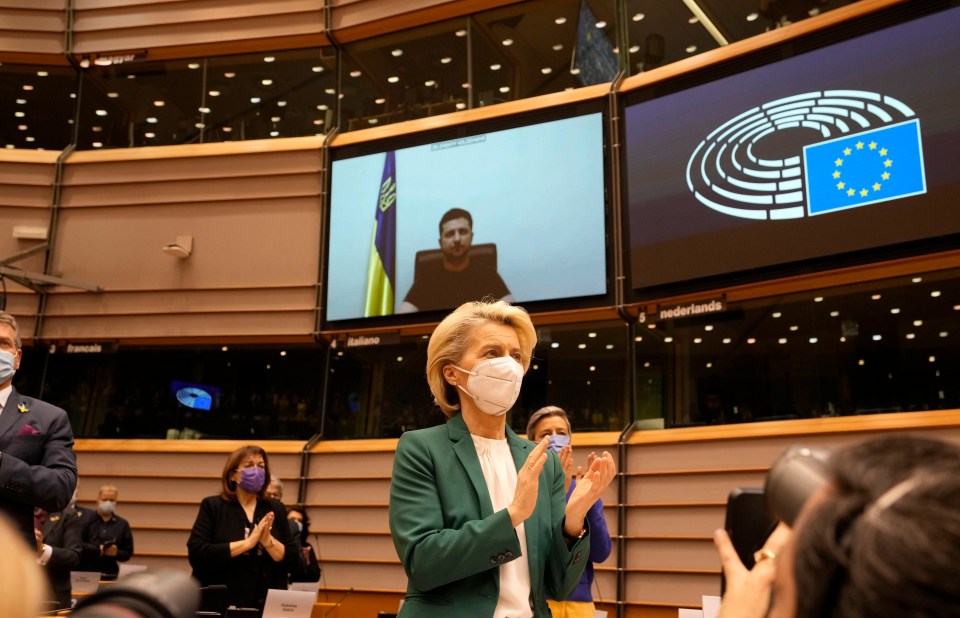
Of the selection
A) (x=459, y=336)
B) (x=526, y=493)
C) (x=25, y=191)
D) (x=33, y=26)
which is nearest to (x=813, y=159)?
(x=459, y=336)

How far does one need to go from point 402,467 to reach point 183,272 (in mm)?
8491

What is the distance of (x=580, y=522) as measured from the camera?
2.15 meters

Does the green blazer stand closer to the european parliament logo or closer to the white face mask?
the white face mask

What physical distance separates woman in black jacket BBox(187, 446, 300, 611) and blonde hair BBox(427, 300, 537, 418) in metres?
2.32

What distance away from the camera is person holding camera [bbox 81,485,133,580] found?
754 cm

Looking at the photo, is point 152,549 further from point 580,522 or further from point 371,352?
point 580,522

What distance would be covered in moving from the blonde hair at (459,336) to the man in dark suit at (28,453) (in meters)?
1.29

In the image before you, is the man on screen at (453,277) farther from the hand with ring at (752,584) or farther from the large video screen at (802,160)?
the hand with ring at (752,584)

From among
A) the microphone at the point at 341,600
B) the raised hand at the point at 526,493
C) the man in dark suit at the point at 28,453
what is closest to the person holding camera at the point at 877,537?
the raised hand at the point at 526,493

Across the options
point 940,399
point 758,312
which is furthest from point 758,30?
point 940,399

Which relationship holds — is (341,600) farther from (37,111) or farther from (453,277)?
(37,111)

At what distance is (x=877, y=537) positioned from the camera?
567 mm

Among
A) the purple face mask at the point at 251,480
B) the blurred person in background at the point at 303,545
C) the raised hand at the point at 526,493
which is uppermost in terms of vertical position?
the purple face mask at the point at 251,480

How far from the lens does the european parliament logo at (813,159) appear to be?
21.7 ft
